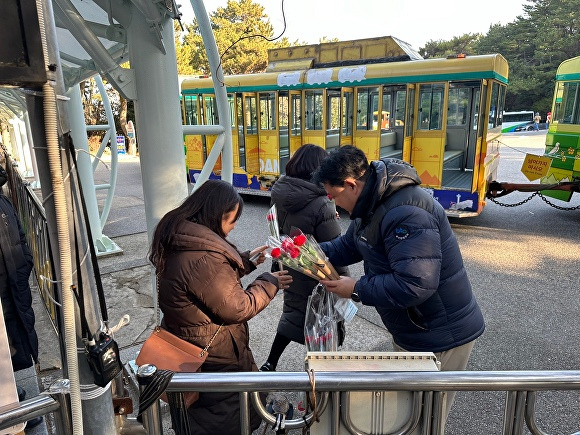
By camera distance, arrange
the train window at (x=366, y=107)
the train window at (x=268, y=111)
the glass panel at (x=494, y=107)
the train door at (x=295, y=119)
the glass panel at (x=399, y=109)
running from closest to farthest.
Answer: the glass panel at (x=494, y=107) → the train window at (x=366, y=107) → the glass panel at (x=399, y=109) → the train door at (x=295, y=119) → the train window at (x=268, y=111)

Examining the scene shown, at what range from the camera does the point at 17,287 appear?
8.85 ft

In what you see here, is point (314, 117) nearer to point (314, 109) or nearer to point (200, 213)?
point (314, 109)

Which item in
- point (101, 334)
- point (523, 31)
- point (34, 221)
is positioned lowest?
point (34, 221)

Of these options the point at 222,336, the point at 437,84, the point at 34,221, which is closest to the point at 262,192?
the point at 437,84

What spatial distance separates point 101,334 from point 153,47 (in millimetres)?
1903

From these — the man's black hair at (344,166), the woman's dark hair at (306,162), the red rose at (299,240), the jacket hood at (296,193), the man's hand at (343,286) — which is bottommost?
the man's hand at (343,286)

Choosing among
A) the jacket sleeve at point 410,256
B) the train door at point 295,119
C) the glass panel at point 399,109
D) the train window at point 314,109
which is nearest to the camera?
the jacket sleeve at point 410,256

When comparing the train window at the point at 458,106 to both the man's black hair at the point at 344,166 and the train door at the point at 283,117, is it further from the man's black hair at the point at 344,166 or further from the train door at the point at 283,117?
the man's black hair at the point at 344,166

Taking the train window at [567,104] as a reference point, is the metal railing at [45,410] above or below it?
below

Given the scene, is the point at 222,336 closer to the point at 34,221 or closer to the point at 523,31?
the point at 34,221

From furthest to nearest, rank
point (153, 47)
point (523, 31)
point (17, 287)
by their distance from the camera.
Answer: point (523, 31) < point (17, 287) < point (153, 47)

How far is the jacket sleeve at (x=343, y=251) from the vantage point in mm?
2426

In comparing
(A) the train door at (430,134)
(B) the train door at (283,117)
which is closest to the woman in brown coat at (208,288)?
(A) the train door at (430,134)

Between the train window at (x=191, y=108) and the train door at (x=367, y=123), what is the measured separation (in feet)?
14.0
